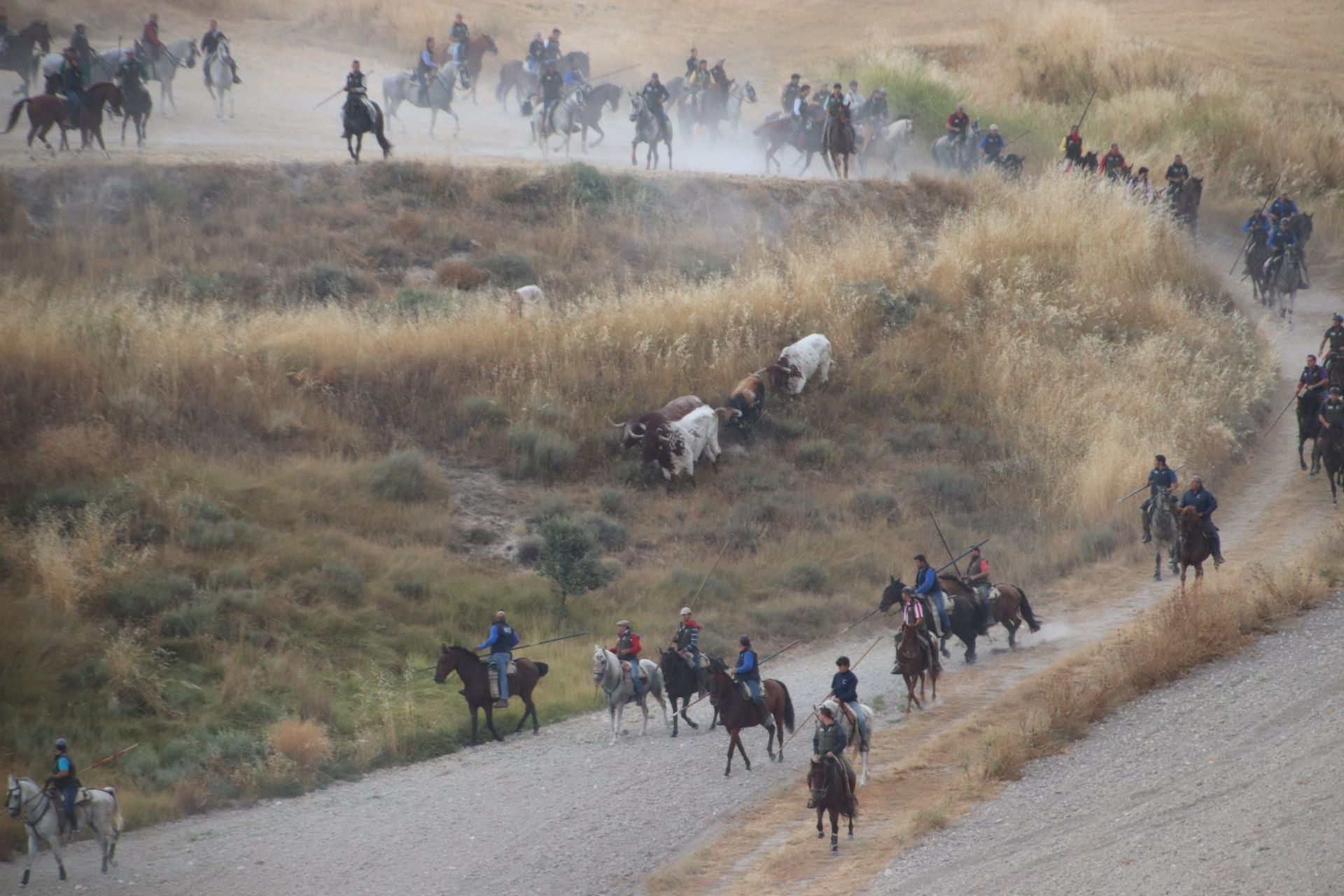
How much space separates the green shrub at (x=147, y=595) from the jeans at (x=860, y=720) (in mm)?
8318

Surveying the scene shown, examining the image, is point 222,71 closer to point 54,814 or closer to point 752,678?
point 752,678

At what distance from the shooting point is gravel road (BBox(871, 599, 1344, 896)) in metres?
10.4

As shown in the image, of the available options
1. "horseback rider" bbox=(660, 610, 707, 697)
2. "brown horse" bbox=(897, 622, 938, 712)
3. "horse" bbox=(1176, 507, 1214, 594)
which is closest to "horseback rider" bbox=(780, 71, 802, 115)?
"horse" bbox=(1176, 507, 1214, 594)

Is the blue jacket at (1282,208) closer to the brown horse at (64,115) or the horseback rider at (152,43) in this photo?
the brown horse at (64,115)

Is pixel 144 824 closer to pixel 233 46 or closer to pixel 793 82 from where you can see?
pixel 793 82

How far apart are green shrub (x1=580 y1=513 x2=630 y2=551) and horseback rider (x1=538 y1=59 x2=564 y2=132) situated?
17.6m

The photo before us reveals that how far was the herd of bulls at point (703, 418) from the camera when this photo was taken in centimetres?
2191

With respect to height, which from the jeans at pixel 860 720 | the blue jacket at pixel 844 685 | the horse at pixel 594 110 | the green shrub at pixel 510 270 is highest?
the horse at pixel 594 110

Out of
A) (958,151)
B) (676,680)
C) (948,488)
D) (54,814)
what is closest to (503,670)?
(676,680)

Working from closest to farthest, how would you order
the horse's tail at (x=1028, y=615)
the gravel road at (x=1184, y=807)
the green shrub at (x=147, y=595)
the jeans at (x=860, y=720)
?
the gravel road at (x=1184, y=807), the jeans at (x=860, y=720), the green shrub at (x=147, y=595), the horse's tail at (x=1028, y=615)

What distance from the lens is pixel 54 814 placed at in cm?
1137

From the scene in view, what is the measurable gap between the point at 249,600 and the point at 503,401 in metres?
7.49

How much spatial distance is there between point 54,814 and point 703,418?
13022 millimetres

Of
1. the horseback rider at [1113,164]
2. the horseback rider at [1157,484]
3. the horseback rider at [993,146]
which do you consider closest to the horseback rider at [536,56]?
the horseback rider at [993,146]
